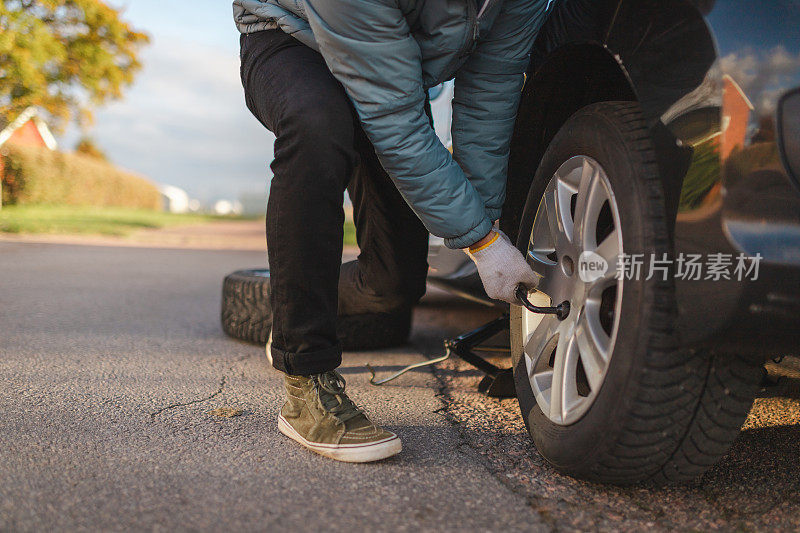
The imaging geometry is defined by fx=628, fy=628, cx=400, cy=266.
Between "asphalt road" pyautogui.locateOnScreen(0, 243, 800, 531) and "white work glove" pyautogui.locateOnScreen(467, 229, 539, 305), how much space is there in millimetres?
394

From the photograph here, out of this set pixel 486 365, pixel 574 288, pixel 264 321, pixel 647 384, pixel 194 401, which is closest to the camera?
pixel 647 384

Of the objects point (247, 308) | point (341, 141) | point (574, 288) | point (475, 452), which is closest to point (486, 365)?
point (475, 452)

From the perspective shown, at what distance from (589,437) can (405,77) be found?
838 mm

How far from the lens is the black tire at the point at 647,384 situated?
109 centimetres

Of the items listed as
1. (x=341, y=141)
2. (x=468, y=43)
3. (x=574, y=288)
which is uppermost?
(x=468, y=43)

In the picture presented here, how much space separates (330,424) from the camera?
145cm

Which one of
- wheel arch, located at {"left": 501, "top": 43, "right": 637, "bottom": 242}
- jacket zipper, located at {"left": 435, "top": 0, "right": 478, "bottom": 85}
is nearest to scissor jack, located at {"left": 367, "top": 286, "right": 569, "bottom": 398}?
wheel arch, located at {"left": 501, "top": 43, "right": 637, "bottom": 242}

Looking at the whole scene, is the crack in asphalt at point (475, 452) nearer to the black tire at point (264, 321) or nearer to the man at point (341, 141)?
the man at point (341, 141)

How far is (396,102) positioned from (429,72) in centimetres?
18

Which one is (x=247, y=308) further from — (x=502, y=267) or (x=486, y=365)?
(x=502, y=267)

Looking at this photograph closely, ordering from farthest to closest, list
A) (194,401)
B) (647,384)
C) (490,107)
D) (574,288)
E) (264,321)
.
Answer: (264,321) → (194,401) → (490,107) → (574,288) → (647,384)

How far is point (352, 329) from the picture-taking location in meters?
2.58

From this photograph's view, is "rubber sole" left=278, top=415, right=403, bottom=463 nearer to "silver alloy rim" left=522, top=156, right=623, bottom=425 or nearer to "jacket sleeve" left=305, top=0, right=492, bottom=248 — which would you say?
"silver alloy rim" left=522, top=156, right=623, bottom=425

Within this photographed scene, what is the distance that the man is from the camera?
138 centimetres
